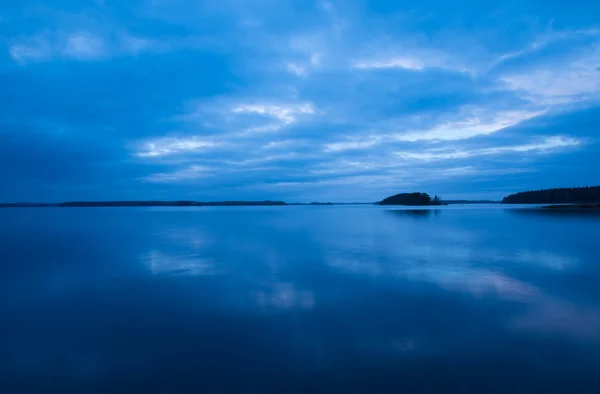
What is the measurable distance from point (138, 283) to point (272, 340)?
625 cm

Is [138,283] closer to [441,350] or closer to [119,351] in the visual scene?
[119,351]

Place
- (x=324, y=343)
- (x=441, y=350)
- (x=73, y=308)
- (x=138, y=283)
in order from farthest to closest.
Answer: (x=138, y=283) < (x=73, y=308) < (x=324, y=343) < (x=441, y=350)

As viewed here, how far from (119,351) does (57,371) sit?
0.83 metres

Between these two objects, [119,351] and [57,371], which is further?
[119,351]

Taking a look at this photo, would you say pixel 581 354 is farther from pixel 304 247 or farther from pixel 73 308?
pixel 304 247

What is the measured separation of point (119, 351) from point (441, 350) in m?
5.12

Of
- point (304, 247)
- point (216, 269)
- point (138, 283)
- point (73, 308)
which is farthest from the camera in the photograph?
point (304, 247)

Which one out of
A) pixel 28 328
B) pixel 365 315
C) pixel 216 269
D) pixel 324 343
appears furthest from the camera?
pixel 216 269

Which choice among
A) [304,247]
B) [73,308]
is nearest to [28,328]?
[73,308]

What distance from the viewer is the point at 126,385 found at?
4562 millimetres

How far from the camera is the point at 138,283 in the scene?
33.9ft

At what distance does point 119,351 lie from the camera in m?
5.54

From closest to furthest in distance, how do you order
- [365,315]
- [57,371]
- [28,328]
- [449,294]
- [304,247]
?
[57,371]
[28,328]
[365,315]
[449,294]
[304,247]

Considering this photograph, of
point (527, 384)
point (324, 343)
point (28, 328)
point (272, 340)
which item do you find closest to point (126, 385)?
point (272, 340)
